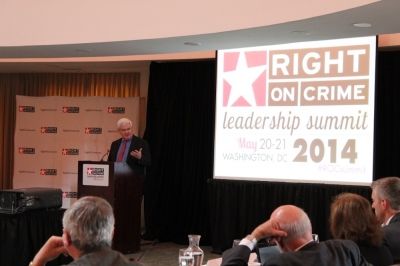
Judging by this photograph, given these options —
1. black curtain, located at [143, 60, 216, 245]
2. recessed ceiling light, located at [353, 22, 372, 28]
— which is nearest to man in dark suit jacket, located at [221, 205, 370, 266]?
recessed ceiling light, located at [353, 22, 372, 28]

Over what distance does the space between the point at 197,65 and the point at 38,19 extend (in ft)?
7.66

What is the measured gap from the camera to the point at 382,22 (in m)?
4.87

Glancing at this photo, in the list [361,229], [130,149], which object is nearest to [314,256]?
[361,229]

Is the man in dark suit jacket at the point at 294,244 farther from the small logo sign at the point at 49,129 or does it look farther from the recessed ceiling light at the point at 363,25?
the small logo sign at the point at 49,129

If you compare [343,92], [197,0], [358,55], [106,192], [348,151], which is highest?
[197,0]

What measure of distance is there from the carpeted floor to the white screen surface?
109 cm

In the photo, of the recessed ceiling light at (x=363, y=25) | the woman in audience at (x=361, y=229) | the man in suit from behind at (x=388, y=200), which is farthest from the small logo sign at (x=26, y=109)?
the woman in audience at (x=361, y=229)

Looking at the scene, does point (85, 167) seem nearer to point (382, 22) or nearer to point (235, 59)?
point (235, 59)

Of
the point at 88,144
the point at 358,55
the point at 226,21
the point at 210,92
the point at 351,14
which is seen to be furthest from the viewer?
the point at 88,144

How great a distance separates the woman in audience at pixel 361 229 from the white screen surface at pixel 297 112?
137 inches

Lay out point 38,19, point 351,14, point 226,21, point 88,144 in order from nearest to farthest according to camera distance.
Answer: point 351,14
point 226,21
point 38,19
point 88,144

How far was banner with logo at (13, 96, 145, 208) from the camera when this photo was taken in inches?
358

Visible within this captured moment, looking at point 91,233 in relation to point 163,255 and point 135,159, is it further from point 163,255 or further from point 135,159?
point 163,255

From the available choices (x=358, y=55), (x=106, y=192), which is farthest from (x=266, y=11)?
(x=106, y=192)
